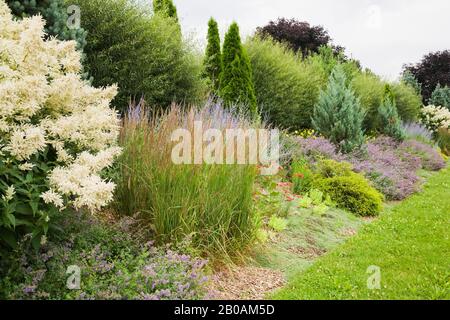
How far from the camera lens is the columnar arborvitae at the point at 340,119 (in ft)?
39.4

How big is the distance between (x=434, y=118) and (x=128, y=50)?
67.8ft

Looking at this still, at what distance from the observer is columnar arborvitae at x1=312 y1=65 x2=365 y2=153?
1202cm

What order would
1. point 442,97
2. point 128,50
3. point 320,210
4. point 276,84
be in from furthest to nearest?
point 442,97
point 276,84
point 128,50
point 320,210

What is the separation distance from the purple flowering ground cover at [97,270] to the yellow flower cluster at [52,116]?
0.57 meters

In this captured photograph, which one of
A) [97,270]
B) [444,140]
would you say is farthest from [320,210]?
[444,140]

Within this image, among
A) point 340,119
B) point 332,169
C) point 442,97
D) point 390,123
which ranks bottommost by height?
point 332,169

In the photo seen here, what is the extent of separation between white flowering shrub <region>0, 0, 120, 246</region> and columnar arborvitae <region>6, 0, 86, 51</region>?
1.23m

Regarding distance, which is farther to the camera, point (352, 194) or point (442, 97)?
point (442, 97)

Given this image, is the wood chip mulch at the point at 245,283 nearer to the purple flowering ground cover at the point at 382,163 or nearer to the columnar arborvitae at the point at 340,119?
the purple flowering ground cover at the point at 382,163

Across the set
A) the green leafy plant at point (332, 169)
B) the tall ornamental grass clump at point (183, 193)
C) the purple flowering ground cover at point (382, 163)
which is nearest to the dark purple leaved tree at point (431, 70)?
the purple flowering ground cover at point (382, 163)

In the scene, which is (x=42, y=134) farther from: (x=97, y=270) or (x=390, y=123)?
(x=390, y=123)

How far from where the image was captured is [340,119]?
481 inches

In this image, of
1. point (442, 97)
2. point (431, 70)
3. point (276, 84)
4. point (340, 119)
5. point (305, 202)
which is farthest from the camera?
point (431, 70)
